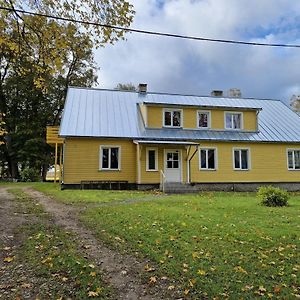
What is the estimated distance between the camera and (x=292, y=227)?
8.84m

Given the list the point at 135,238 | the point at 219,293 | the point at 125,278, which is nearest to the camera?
the point at 219,293

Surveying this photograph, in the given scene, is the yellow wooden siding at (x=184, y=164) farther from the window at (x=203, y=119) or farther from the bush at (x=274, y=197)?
the bush at (x=274, y=197)

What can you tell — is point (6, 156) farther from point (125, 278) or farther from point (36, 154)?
point (125, 278)

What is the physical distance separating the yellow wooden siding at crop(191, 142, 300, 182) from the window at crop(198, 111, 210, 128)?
5.65 feet

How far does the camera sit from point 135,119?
23203 mm

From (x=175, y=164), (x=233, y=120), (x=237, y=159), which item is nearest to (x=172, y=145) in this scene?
(x=175, y=164)

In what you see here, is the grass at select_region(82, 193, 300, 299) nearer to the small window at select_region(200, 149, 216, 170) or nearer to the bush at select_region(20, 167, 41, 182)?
the small window at select_region(200, 149, 216, 170)

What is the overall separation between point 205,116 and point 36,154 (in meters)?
18.8

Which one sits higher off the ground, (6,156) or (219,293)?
(6,156)

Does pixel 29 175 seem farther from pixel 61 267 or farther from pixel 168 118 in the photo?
pixel 61 267

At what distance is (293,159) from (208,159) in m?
6.31

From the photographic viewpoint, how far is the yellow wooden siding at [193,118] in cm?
2261

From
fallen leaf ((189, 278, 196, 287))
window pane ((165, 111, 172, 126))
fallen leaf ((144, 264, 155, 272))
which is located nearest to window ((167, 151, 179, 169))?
window pane ((165, 111, 172, 126))

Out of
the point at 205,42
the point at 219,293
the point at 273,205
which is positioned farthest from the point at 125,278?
the point at 273,205
